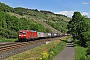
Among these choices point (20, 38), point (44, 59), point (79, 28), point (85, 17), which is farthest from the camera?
point (85, 17)

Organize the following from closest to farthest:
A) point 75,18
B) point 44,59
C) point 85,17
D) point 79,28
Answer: point 44,59 → point 79,28 → point 85,17 → point 75,18

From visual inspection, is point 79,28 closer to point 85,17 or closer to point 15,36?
point 85,17

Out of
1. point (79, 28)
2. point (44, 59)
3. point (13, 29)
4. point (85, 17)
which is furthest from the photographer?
point (13, 29)

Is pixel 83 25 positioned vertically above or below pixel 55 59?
above

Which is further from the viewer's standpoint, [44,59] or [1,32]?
[1,32]

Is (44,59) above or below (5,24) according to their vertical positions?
below

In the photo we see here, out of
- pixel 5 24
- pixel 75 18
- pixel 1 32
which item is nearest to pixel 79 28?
pixel 75 18

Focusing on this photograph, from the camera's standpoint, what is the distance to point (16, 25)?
96.9m

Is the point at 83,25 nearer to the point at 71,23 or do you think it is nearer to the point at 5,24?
the point at 71,23

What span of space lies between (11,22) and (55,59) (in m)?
74.1

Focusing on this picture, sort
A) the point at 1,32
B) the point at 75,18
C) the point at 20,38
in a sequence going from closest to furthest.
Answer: the point at 20,38 → the point at 1,32 → the point at 75,18

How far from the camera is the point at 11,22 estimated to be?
96938mm

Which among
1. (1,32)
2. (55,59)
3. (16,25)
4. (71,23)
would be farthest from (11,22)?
(55,59)

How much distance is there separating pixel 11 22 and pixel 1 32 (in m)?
17.1
